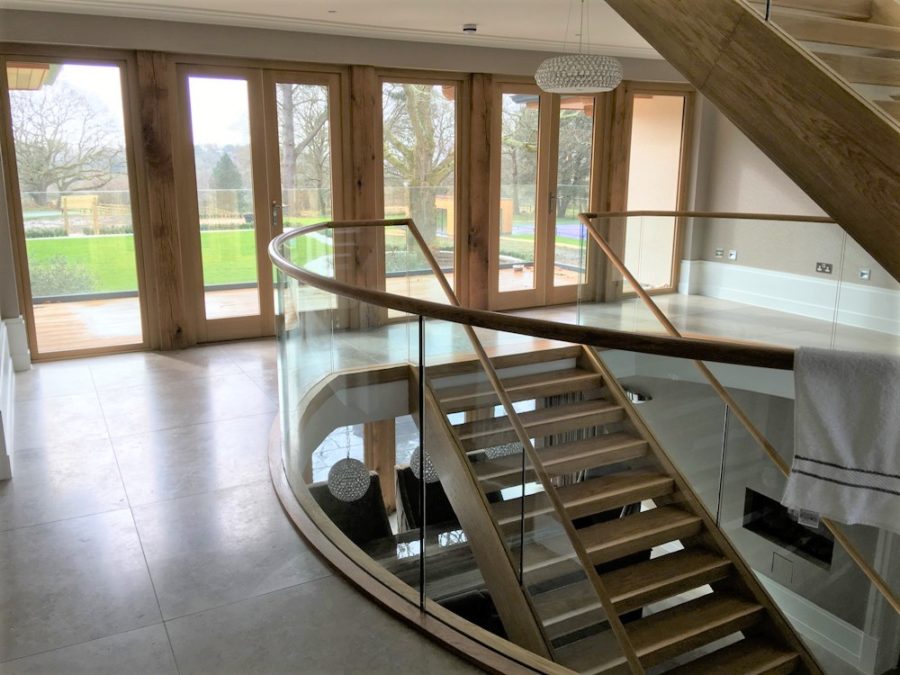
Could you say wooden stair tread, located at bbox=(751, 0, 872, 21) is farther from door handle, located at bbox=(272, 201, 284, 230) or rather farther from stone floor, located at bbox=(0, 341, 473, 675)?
door handle, located at bbox=(272, 201, 284, 230)

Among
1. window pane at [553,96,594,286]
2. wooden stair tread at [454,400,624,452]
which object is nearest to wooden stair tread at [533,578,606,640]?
wooden stair tread at [454,400,624,452]

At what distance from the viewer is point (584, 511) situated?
3057 millimetres

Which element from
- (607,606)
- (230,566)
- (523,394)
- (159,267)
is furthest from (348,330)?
(159,267)

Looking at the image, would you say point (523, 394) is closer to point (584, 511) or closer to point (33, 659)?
point (584, 511)

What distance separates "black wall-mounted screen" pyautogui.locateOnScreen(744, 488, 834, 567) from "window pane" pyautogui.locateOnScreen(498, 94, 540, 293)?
5.32m

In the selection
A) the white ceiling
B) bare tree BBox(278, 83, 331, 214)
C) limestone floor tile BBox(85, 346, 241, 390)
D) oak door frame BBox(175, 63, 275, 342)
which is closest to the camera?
the white ceiling

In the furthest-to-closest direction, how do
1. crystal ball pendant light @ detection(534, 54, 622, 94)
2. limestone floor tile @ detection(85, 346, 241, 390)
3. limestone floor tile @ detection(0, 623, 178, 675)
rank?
limestone floor tile @ detection(85, 346, 241, 390)
crystal ball pendant light @ detection(534, 54, 622, 94)
limestone floor tile @ detection(0, 623, 178, 675)

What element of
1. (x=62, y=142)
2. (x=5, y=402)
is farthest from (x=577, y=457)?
(x=62, y=142)

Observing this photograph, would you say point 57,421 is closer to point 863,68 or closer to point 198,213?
point 198,213

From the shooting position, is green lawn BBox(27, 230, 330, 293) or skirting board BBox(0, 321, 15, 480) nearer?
skirting board BBox(0, 321, 15, 480)

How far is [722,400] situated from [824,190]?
116 cm

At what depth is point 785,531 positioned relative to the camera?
2.41 metres

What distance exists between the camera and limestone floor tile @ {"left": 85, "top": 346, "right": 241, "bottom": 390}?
17.3ft

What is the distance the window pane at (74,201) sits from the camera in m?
5.49
